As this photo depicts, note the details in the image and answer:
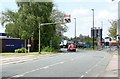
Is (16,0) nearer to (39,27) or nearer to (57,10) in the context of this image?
(39,27)

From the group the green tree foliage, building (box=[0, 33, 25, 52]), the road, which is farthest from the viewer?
building (box=[0, 33, 25, 52])

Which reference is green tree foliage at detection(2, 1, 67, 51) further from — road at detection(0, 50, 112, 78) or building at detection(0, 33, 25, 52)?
road at detection(0, 50, 112, 78)

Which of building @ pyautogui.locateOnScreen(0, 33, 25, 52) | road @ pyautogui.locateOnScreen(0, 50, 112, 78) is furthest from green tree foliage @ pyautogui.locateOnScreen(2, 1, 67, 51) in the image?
road @ pyautogui.locateOnScreen(0, 50, 112, 78)

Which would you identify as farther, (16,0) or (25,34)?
(16,0)

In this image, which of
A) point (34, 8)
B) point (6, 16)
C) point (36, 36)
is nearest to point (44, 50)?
point (36, 36)

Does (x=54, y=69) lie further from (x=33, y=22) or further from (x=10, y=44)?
(x=10, y=44)

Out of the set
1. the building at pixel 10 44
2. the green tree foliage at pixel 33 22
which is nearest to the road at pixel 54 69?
the green tree foliage at pixel 33 22

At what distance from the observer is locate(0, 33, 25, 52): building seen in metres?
80.2

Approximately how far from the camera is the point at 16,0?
3295 inches

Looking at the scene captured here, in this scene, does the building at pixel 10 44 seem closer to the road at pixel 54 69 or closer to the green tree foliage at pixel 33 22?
the green tree foliage at pixel 33 22

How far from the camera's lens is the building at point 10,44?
263ft

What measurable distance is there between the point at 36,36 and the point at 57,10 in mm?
21339

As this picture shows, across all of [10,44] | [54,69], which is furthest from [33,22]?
[54,69]

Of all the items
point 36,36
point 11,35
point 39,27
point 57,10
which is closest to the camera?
point 39,27
